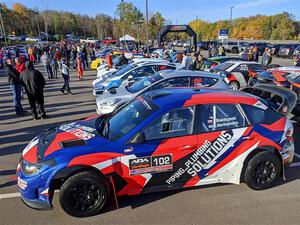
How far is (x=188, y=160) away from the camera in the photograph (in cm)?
397

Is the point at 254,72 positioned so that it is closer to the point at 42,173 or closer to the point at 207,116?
the point at 207,116

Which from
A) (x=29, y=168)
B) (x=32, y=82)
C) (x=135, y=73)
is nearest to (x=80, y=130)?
(x=29, y=168)

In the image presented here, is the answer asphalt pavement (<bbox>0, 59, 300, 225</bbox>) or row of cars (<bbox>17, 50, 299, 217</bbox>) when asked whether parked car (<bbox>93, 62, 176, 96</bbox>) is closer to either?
asphalt pavement (<bbox>0, 59, 300, 225</bbox>)

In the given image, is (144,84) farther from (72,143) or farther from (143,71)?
(72,143)

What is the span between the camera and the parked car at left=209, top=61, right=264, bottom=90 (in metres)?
11.9

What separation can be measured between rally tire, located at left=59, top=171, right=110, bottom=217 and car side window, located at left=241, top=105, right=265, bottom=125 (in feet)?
7.60

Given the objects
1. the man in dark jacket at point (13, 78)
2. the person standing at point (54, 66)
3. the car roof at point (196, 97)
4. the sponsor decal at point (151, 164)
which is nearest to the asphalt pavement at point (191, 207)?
the sponsor decal at point (151, 164)

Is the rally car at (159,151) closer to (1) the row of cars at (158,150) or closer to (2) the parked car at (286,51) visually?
(1) the row of cars at (158,150)

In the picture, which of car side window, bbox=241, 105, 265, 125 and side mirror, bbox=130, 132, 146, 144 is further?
car side window, bbox=241, 105, 265, 125

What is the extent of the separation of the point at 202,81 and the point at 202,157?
13.9ft

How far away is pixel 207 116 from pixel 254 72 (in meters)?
9.12

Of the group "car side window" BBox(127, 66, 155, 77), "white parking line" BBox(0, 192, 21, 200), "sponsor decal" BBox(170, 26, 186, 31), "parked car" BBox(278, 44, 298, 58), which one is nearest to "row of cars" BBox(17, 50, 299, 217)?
"white parking line" BBox(0, 192, 21, 200)

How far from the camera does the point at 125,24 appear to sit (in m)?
50.3

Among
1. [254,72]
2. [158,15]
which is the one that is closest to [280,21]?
[158,15]
